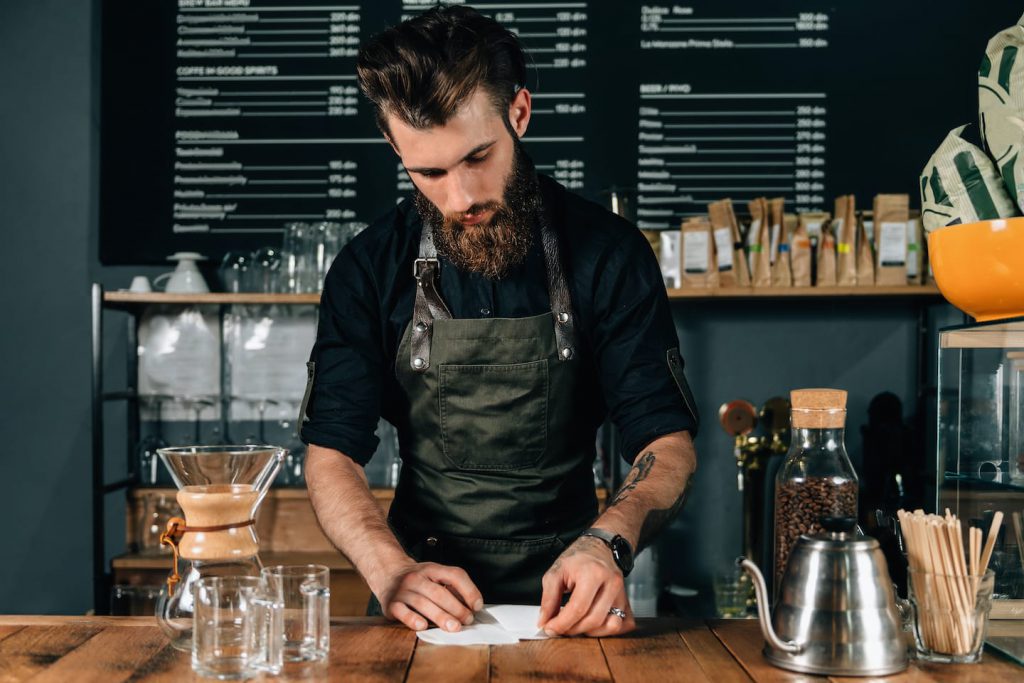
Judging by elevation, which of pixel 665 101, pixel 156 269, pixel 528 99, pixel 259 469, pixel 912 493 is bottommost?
pixel 912 493

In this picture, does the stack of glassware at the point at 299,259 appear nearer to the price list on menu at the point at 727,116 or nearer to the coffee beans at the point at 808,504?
the price list on menu at the point at 727,116

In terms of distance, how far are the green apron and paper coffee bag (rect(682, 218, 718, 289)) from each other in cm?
109

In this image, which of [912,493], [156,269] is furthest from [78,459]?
[912,493]

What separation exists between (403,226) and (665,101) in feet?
4.68

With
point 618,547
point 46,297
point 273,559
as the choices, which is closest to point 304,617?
point 618,547

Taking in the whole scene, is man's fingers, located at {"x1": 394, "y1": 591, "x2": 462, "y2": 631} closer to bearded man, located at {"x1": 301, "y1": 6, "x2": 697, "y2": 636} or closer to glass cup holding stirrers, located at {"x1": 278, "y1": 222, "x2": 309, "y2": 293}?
bearded man, located at {"x1": 301, "y1": 6, "x2": 697, "y2": 636}

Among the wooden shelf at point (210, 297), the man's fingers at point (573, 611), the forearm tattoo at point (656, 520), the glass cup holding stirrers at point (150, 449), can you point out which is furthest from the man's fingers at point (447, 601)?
the glass cup holding stirrers at point (150, 449)

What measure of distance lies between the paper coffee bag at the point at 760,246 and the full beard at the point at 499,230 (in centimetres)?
113

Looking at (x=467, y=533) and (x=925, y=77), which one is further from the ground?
(x=925, y=77)

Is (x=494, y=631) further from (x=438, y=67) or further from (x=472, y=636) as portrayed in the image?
(x=438, y=67)

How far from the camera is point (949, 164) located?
1340 millimetres

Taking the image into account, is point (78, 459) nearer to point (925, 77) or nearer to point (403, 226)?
point (403, 226)

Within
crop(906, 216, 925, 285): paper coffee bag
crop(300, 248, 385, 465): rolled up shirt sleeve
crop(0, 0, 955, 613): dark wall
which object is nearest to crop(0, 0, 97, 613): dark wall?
crop(0, 0, 955, 613): dark wall

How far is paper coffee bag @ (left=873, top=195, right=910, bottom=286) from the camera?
271 cm
